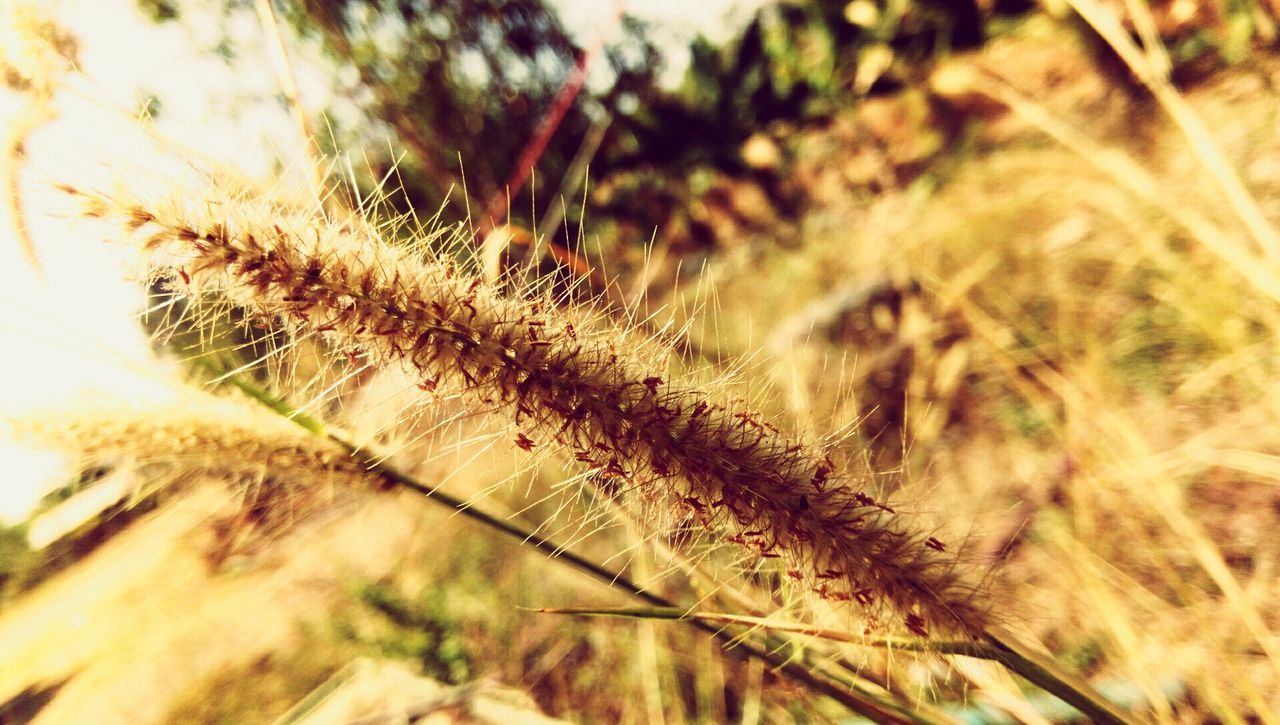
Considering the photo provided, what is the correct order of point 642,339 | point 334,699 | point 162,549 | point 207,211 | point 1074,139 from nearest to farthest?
point 207,211
point 642,339
point 1074,139
point 334,699
point 162,549

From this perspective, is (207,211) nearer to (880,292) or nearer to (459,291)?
(459,291)

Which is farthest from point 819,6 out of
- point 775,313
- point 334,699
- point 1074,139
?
point 334,699

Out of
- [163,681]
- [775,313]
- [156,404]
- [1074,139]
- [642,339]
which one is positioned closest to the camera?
[642,339]

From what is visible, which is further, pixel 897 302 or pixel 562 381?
pixel 897 302

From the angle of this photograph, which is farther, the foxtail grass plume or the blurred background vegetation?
the blurred background vegetation

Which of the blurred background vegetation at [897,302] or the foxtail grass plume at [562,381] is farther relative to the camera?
the blurred background vegetation at [897,302]

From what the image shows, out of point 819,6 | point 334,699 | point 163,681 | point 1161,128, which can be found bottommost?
point 163,681

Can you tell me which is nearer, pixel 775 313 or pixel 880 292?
pixel 880 292

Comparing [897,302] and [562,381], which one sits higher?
[897,302]
